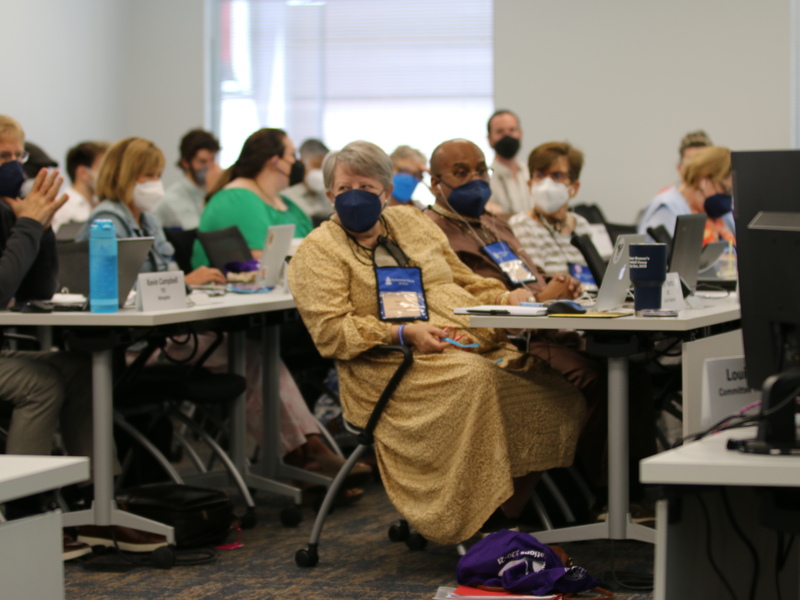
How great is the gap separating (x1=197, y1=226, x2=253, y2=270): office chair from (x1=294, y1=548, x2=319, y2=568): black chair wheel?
173cm

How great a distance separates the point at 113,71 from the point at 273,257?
495 cm

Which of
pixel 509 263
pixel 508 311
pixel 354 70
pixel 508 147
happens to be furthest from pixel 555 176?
pixel 354 70

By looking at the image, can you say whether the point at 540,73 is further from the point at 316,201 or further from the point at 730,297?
the point at 730,297

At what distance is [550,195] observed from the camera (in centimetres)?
409

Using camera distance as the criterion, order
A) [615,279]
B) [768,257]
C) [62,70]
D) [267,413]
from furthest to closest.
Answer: [62,70]
[267,413]
[615,279]
[768,257]

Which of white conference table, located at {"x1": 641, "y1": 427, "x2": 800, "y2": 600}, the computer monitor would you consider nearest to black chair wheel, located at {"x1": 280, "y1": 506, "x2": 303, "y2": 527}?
white conference table, located at {"x1": 641, "y1": 427, "x2": 800, "y2": 600}

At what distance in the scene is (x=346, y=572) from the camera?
3004 millimetres

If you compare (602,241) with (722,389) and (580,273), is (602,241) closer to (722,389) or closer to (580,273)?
(580,273)

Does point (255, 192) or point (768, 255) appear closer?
point (768, 255)

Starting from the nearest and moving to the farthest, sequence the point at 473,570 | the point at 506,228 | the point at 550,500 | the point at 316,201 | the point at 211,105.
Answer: the point at 473,570 < the point at 550,500 < the point at 506,228 < the point at 316,201 < the point at 211,105

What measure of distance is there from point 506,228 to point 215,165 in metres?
3.38

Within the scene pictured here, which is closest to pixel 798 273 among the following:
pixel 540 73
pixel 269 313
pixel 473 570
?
pixel 473 570

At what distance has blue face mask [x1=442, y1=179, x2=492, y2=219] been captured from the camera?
3.53 m

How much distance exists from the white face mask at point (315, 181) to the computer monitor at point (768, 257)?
4.95m
